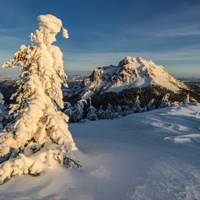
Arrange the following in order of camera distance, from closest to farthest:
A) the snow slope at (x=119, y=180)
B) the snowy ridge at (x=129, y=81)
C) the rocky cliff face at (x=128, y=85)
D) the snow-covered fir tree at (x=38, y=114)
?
the snow slope at (x=119, y=180)
the snow-covered fir tree at (x=38, y=114)
the rocky cliff face at (x=128, y=85)
the snowy ridge at (x=129, y=81)

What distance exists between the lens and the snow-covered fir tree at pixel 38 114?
4709 millimetres

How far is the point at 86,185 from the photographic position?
4.13 m

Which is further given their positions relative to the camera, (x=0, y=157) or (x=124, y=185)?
(x=0, y=157)

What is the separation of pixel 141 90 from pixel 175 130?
152m

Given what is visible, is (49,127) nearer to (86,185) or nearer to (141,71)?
(86,185)

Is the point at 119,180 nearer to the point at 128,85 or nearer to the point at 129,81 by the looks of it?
the point at 128,85

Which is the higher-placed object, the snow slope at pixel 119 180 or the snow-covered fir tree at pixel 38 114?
the snow-covered fir tree at pixel 38 114

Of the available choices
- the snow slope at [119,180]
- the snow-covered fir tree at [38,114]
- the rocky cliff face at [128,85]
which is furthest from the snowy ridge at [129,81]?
the snow slope at [119,180]

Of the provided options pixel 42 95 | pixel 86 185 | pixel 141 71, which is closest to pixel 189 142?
pixel 86 185

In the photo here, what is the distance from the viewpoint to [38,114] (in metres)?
5.26

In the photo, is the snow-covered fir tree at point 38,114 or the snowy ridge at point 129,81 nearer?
the snow-covered fir tree at point 38,114

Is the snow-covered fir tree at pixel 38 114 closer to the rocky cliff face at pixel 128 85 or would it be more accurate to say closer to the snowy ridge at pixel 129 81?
the rocky cliff face at pixel 128 85

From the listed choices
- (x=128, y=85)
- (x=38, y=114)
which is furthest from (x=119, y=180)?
(x=128, y=85)

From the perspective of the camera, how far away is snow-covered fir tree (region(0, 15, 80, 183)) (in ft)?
15.5
